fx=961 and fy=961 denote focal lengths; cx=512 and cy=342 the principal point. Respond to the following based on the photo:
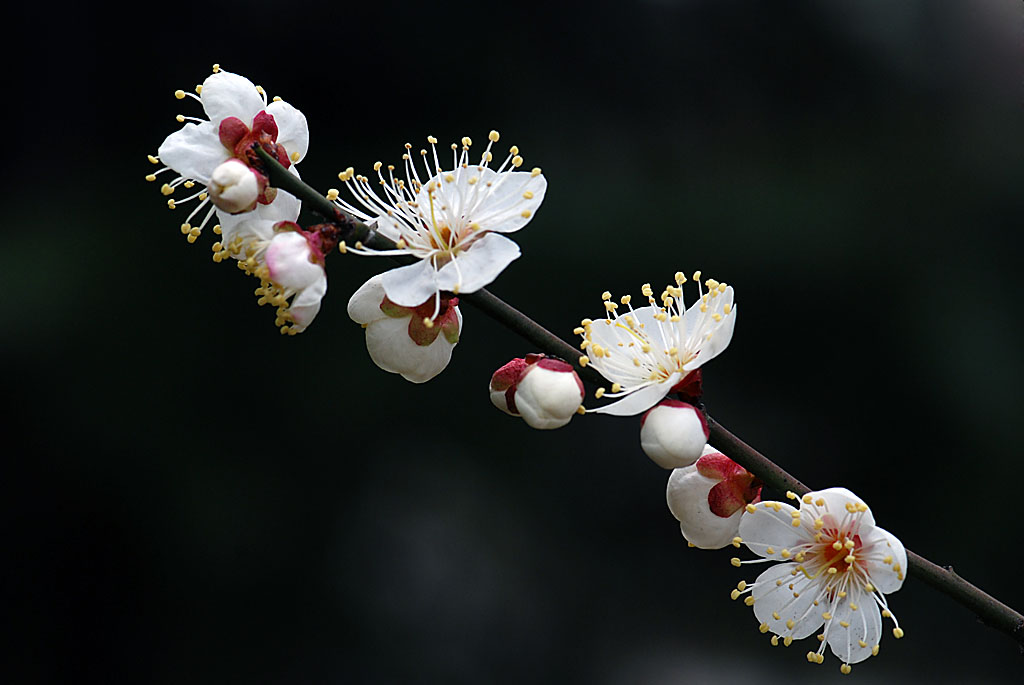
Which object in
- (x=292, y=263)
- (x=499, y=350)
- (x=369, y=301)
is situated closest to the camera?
(x=292, y=263)

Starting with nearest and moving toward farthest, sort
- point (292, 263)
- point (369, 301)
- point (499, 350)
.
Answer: point (292, 263) < point (369, 301) < point (499, 350)

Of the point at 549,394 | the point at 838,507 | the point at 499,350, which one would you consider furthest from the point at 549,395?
the point at 499,350

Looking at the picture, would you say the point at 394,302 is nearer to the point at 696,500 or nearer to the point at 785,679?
the point at 696,500

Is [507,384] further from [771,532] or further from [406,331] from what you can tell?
[771,532]

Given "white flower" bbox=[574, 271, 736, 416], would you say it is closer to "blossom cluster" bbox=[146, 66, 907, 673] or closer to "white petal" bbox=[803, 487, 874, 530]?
"blossom cluster" bbox=[146, 66, 907, 673]

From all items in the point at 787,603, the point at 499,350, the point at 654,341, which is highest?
the point at 499,350

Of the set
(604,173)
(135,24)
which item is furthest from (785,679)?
(135,24)
